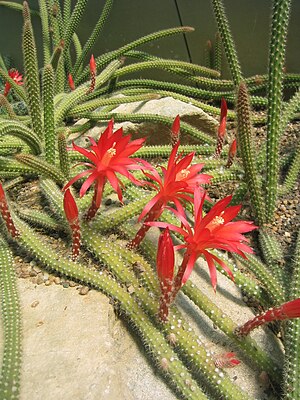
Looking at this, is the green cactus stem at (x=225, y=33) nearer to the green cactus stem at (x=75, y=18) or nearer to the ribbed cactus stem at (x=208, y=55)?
the ribbed cactus stem at (x=208, y=55)

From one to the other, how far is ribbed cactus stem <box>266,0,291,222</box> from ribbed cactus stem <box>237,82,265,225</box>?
5 centimetres

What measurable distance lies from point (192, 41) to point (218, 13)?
135 centimetres

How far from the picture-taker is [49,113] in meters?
1.83

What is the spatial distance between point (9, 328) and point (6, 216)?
0.40m

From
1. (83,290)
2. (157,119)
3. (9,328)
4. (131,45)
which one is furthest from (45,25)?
(9,328)

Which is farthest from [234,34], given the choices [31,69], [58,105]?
[31,69]

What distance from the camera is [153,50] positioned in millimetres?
3258

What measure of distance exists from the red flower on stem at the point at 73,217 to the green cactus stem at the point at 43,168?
0.37m

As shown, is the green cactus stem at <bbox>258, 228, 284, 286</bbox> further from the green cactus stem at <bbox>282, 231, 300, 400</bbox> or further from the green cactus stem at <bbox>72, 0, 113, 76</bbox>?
the green cactus stem at <bbox>72, 0, 113, 76</bbox>

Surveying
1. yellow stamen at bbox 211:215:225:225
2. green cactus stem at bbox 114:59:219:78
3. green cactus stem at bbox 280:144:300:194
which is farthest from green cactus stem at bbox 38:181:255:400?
green cactus stem at bbox 114:59:219:78

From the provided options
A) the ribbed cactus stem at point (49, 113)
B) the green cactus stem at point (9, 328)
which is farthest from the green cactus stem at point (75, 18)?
the green cactus stem at point (9, 328)

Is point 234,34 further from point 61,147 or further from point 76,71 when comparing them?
point 61,147

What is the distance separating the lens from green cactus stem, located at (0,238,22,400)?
43.8 inches

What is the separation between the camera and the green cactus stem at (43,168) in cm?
161
